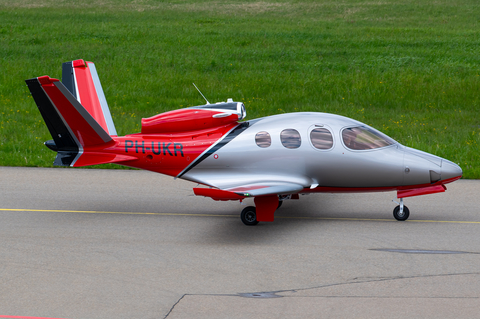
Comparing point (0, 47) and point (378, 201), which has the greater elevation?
point (0, 47)

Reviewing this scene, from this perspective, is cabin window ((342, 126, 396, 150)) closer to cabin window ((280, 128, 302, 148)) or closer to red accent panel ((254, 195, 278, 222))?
cabin window ((280, 128, 302, 148))

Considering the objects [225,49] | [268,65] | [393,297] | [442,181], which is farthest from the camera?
[225,49]

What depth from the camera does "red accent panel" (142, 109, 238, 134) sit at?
12242 mm

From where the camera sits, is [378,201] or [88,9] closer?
[378,201]

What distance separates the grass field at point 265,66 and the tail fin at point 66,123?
5.18 metres

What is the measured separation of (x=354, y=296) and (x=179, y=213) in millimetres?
5325

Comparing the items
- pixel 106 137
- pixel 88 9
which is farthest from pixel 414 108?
pixel 88 9

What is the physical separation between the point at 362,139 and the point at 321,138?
2.61 ft

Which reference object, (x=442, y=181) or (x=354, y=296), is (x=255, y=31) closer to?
(x=442, y=181)

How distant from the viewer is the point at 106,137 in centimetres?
1241

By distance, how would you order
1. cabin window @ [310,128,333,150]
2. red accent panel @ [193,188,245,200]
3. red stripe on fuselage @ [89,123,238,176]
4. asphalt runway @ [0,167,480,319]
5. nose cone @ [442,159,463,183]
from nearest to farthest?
asphalt runway @ [0,167,480,319] → red accent panel @ [193,188,245,200] → nose cone @ [442,159,463,183] → cabin window @ [310,128,333,150] → red stripe on fuselage @ [89,123,238,176]

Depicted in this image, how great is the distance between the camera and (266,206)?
11.4 meters

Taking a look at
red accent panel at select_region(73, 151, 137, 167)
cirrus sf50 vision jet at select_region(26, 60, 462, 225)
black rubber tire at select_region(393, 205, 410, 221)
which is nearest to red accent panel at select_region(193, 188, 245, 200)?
cirrus sf50 vision jet at select_region(26, 60, 462, 225)

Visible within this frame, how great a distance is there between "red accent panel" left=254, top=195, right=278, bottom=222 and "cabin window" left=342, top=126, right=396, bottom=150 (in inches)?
69.0
